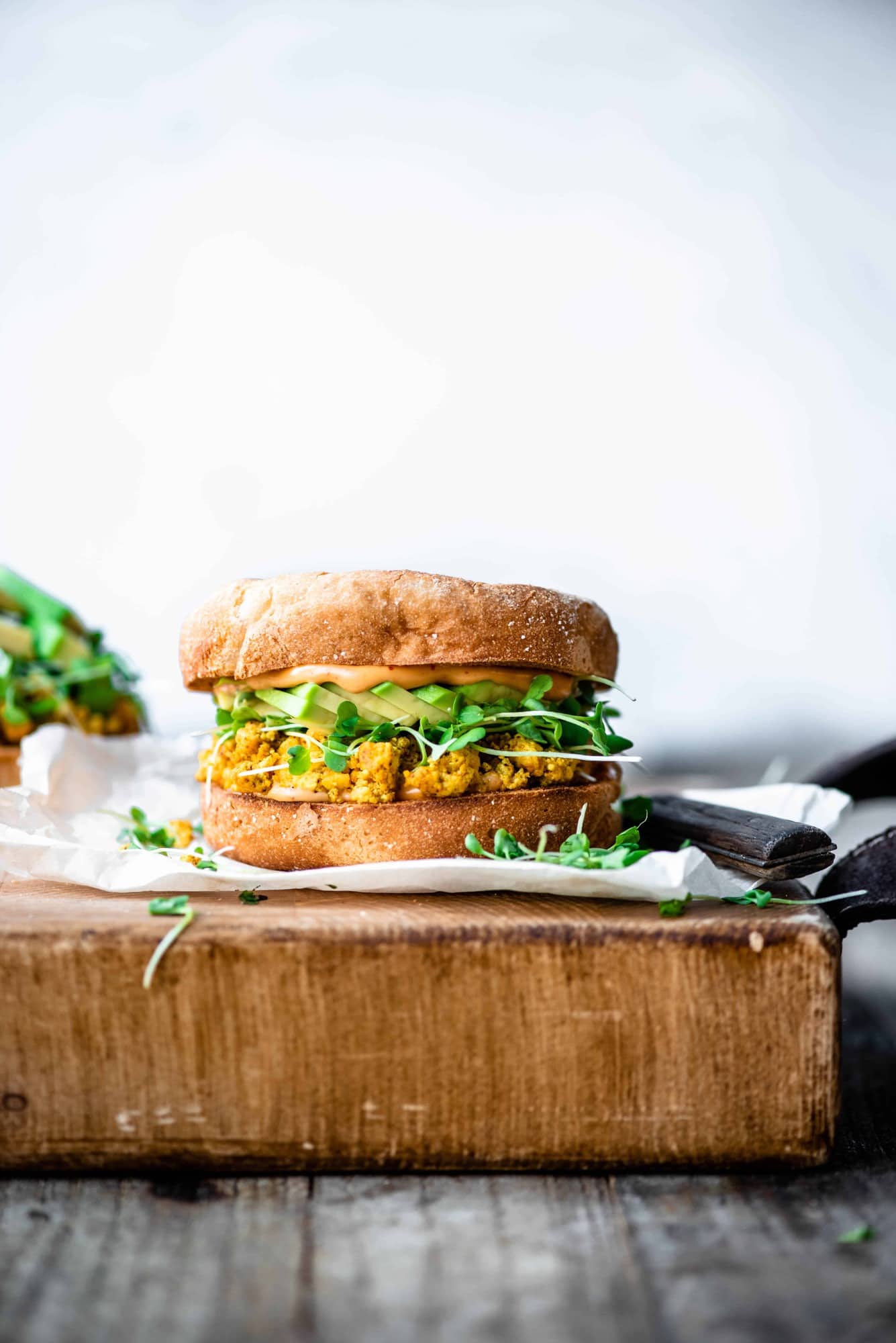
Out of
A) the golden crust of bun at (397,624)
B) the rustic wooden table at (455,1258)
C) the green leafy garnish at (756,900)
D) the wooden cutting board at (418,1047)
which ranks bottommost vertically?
the rustic wooden table at (455,1258)

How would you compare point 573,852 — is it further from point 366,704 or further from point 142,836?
point 142,836

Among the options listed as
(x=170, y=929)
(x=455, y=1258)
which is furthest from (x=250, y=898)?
(x=455, y=1258)

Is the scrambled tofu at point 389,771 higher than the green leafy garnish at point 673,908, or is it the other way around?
the scrambled tofu at point 389,771

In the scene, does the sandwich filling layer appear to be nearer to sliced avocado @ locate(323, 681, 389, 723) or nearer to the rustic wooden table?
sliced avocado @ locate(323, 681, 389, 723)

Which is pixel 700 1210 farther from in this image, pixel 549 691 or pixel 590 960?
pixel 549 691

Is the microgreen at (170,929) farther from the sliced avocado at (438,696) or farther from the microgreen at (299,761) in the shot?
the sliced avocado at (438,696)

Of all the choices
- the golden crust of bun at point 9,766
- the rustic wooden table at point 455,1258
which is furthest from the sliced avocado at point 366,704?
the golden crust of bun at point 9,766
